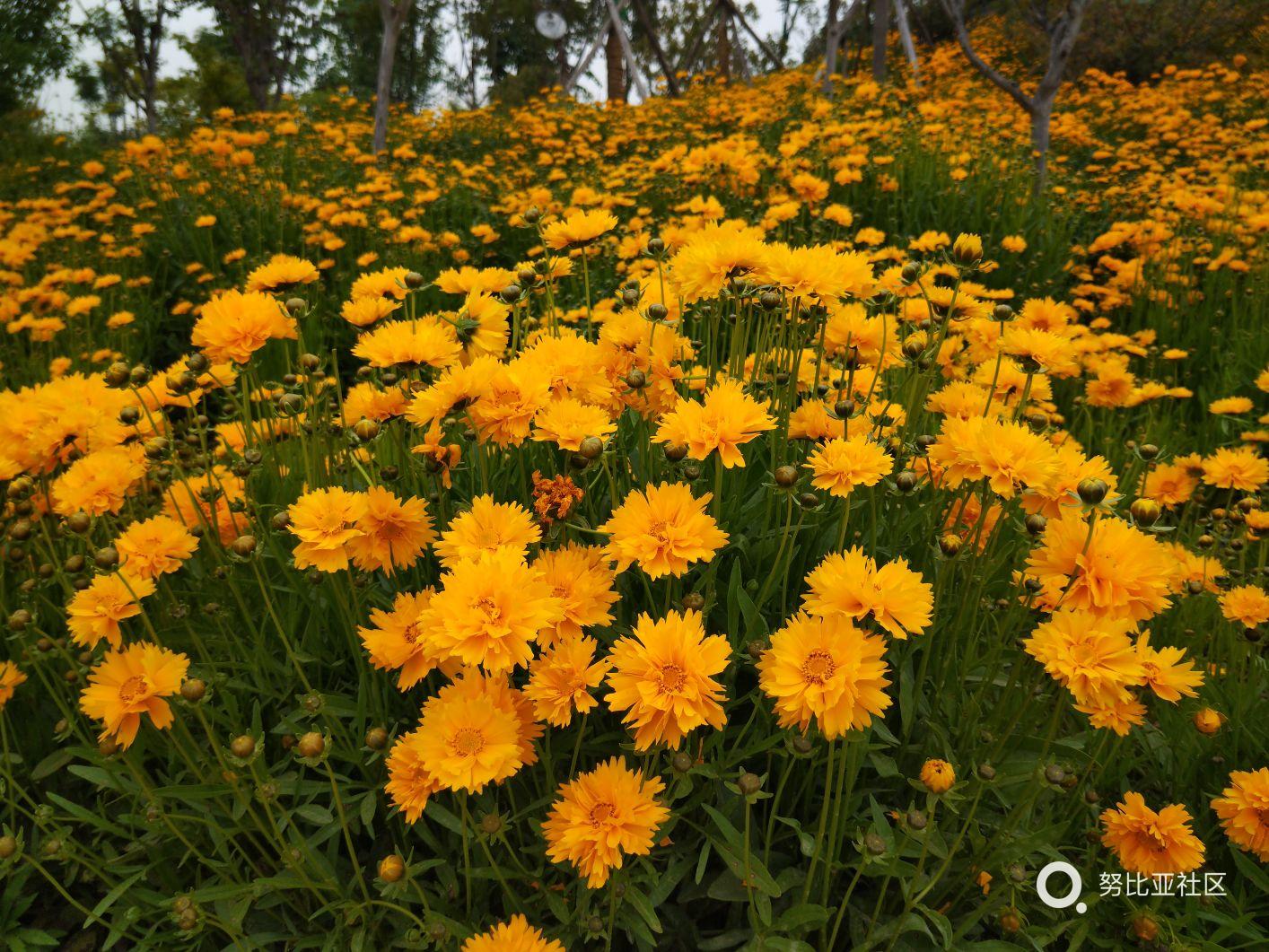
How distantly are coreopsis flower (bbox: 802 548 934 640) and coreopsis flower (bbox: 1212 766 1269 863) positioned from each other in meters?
0.86

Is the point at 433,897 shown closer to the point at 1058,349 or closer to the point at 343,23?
the point at 1058,349

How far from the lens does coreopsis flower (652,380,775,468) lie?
3.74 ft

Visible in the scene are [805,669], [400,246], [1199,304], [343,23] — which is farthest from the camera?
[343,23]

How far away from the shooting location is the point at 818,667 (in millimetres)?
947

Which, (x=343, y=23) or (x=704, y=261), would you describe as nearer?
(x=704, y=261)

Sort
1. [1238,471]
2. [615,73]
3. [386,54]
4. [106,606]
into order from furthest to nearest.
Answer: [615,73]
[386,54]
[1238,471]
[106,606]

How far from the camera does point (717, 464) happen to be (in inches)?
49.4

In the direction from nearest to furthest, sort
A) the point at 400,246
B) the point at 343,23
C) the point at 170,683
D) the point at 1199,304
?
the point at 170,683, the point at 1199,304, the point at 400,246, the point at 343,23

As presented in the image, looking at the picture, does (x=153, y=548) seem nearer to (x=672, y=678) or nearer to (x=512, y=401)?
(x=512, y=401)

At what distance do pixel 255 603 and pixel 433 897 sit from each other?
0.78m

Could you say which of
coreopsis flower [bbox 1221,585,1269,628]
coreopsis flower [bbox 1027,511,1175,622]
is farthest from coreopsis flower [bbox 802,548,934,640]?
coreopsis flower [bbox 1221,585,1269,628]

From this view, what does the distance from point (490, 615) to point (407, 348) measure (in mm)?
551

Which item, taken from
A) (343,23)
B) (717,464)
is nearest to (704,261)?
(717,464)

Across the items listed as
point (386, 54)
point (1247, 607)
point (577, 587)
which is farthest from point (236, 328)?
point (386, 54)
